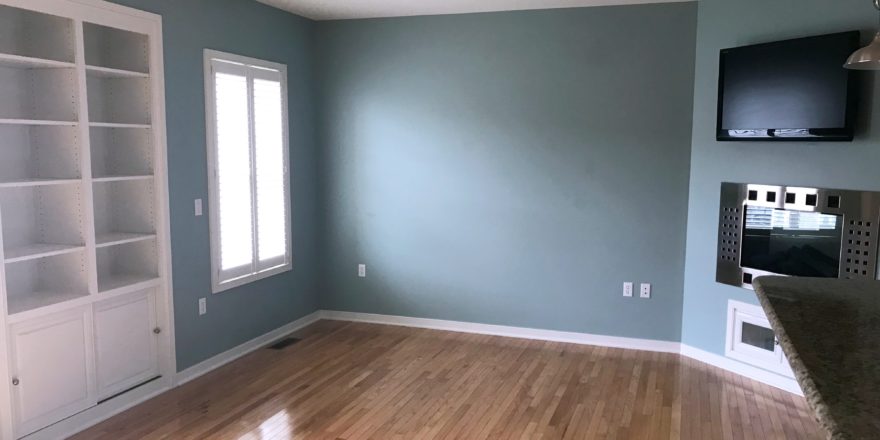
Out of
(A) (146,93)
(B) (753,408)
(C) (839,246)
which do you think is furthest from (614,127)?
(A) (146,93)

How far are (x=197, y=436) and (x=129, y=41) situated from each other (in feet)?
8.03

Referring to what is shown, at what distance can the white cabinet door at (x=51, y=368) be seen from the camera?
3297mm

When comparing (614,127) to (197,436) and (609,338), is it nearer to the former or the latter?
(609,338)

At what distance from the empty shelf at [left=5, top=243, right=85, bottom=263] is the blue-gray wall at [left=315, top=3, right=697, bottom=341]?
253 cm

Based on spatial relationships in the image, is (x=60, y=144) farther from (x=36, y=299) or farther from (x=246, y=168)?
(x=246, y=168)

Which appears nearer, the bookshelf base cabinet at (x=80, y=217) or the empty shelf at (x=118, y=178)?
the bookshelf base cabinet at (x=80, y=217)

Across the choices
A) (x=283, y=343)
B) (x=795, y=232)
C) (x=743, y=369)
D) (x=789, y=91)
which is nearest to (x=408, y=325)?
(x=283, y=343)

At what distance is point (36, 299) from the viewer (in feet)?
11.5

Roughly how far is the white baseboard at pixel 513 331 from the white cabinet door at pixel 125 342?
2058mm

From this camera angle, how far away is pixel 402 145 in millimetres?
5570

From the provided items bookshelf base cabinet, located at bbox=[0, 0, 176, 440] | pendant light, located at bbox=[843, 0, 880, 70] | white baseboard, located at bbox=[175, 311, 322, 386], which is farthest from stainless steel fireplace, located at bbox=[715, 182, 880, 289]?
bookshelf base cabinet, located at bbox=[0, 0, 176, 440]

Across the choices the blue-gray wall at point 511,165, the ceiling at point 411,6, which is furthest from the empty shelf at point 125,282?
the ceiling at point 411,6

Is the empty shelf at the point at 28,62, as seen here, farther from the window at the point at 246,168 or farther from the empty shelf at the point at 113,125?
the window at the point at 246,168

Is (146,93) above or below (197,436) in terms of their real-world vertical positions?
above
